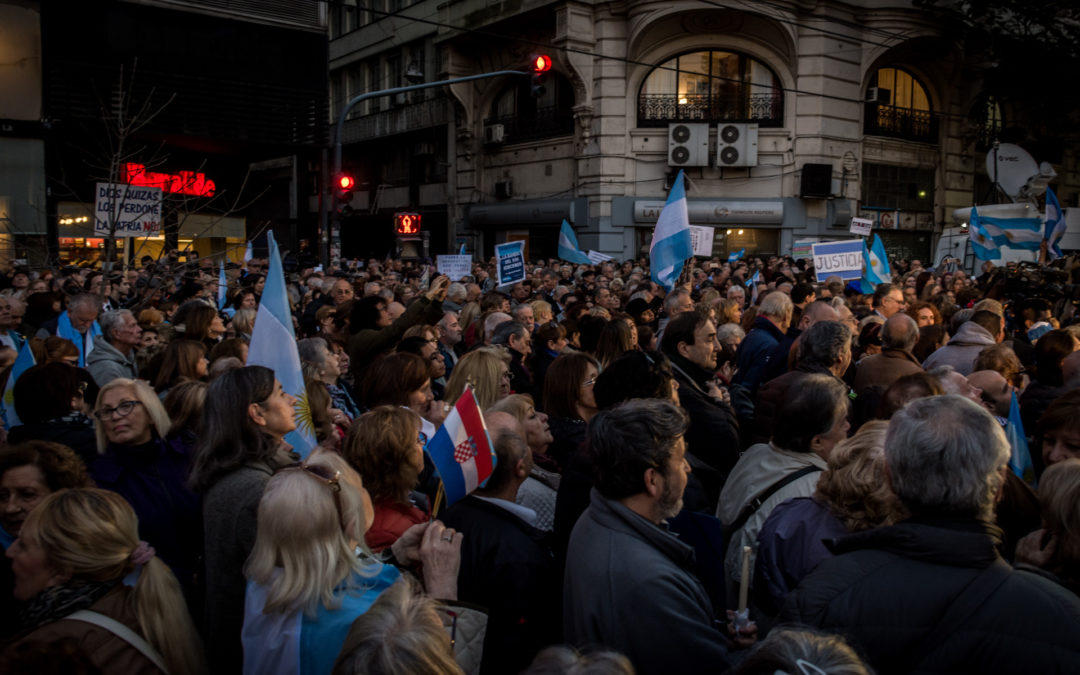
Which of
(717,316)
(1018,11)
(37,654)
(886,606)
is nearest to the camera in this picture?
(37,654)

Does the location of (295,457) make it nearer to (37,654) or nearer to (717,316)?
(37,654)

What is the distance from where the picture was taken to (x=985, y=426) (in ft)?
7.38

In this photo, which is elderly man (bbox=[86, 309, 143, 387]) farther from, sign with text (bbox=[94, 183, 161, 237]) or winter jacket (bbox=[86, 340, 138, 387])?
sign with text (bbox=[94, 183, 161, 237])

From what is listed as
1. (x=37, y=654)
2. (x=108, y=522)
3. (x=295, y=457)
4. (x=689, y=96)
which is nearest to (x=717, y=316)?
(x=295, y=457)

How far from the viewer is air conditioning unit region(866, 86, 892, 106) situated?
81.5 feet

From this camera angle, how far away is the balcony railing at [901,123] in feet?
84.4

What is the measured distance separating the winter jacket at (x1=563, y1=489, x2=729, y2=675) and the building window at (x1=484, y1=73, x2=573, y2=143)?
78.9ft

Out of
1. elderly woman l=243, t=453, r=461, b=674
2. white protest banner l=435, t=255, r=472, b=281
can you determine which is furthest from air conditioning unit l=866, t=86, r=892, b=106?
elderly woman l=243, t=453, r=461, b=674

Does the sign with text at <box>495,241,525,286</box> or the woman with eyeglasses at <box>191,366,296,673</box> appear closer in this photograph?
the woman with eyeglasses at <box>191,366,296,673</box>

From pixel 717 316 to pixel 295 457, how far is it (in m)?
5.14

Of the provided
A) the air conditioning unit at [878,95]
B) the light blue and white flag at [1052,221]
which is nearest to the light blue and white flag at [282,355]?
the light blue and white flag at [1052,221]

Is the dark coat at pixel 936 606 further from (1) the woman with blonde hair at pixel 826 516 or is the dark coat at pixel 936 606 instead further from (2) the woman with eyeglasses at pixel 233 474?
(2) the woman with eyeglasses at pixel 233 474

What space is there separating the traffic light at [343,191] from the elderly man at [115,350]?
9592 millimetres

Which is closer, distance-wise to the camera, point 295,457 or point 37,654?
point 37,654
